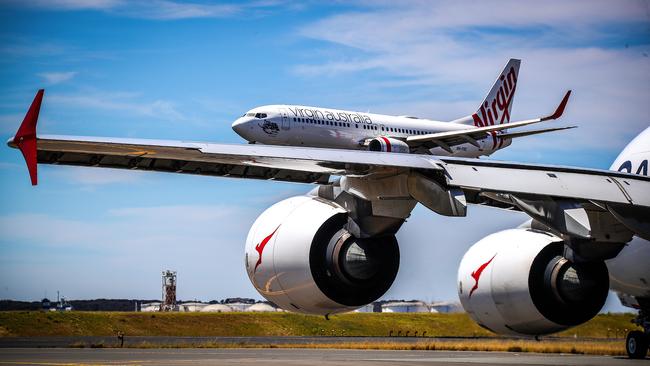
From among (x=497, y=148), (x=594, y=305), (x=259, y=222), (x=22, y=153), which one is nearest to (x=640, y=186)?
(x=594, y=305)

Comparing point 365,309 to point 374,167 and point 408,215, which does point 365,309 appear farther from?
point 374,167

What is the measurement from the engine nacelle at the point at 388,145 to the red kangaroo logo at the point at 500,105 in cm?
1661

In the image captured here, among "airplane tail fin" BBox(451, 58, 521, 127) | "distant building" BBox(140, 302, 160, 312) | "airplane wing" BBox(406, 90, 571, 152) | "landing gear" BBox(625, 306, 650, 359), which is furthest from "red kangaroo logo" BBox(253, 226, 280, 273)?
"distant building" BBox(140, 302, 160, 312)

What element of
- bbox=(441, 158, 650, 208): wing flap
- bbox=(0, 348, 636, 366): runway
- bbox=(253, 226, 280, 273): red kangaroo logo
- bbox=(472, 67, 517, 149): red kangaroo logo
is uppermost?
bbox=(472, 67, 517, 149): red kangaroo logo

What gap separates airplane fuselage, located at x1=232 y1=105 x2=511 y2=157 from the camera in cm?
4734

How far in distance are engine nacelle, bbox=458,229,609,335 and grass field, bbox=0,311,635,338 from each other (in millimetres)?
32957

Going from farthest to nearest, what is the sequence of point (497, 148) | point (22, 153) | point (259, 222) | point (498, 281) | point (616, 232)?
point (497, 148) < point (498, 281) < point (259, 222) < point (616, 232) < point (22, 153)

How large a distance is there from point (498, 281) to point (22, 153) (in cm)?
795

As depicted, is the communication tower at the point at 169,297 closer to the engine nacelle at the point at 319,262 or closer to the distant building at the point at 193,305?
the distant building at the point at 193,305

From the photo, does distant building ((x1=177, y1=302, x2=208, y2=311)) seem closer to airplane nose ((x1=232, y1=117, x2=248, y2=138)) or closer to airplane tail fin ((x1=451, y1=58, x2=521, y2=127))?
airplane tail fin ((x1=451, y1=58, x2=521, y2=127))

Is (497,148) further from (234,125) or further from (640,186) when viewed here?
(640,186)

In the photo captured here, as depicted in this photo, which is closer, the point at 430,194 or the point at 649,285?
the point at 430,194

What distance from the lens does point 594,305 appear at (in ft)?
45.6

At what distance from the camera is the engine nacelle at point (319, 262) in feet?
41.6
